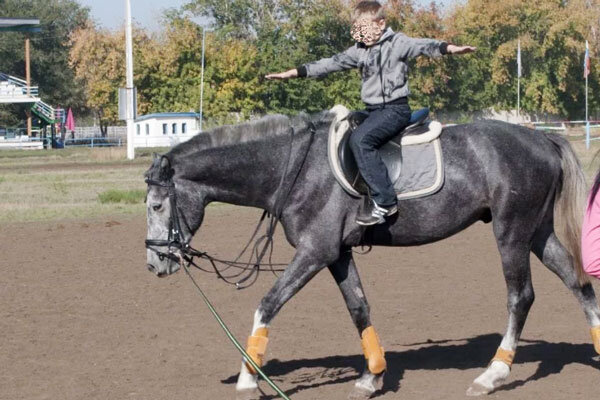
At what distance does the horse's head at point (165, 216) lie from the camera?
760cm

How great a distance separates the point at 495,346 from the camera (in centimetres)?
921

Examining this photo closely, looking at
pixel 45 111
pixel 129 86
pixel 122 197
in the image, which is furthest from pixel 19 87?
pixel 122 197

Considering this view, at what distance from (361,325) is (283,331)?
2139 millimetres

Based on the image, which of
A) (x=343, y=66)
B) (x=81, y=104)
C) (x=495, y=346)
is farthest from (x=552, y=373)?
→ (x=81, y=104)

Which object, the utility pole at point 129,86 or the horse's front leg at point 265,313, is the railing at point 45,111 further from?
the horse's front leg at point 265,313

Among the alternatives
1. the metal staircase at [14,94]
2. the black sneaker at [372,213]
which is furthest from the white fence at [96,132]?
the black sneaker at [372,213]

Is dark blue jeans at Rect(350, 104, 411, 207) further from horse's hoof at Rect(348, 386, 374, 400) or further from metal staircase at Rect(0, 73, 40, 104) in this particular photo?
metal staircase at Rect(0, 73, 40, 104)

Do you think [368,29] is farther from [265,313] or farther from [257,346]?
[257,346]

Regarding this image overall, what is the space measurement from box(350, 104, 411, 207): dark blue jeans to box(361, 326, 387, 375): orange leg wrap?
40.3 inches

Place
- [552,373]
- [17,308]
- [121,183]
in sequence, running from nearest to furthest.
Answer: [552,373], [17,308], [121,183]

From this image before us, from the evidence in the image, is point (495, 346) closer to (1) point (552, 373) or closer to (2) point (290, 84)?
(1) point (552, 373)

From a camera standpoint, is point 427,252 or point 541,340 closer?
point 541,340

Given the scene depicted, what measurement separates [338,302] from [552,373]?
3.45 metres

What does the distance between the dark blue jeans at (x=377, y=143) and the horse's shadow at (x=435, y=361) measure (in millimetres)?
1549
